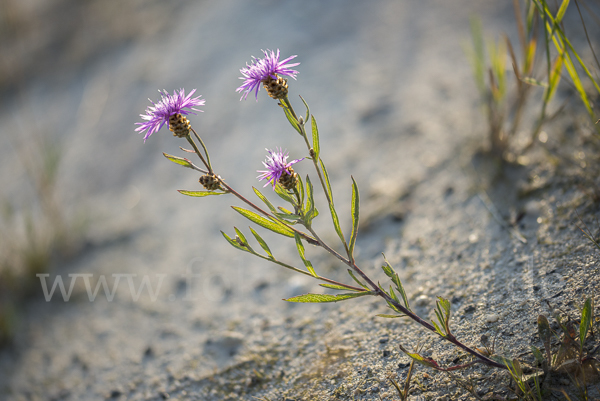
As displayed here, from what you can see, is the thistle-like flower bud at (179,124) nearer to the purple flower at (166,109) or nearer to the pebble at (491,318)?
the purple flower at (166,109)

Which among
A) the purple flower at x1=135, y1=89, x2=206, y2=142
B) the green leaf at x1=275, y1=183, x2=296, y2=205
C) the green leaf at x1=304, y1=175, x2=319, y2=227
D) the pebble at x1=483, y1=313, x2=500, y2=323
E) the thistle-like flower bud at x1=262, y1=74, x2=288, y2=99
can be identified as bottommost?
the pebble at x1=483, y1=313, x2=500, y2=323

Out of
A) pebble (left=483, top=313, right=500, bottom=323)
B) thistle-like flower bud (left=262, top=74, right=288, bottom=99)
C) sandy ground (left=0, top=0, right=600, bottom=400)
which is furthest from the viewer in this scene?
sandy ground (left=0, top=0, right=600, bottom=400)

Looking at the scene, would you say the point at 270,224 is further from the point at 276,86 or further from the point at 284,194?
the point at 276,86

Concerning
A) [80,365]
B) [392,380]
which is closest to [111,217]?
[80,365]

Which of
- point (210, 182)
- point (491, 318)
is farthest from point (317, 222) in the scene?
point (210, 182)

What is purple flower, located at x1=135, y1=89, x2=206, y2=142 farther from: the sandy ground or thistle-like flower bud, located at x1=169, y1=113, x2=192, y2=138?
the sandy ground

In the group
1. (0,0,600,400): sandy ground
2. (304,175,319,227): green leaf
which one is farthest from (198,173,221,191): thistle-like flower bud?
(0,0,600,400): sandy ground

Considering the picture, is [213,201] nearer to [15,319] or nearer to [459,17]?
[15,319]
